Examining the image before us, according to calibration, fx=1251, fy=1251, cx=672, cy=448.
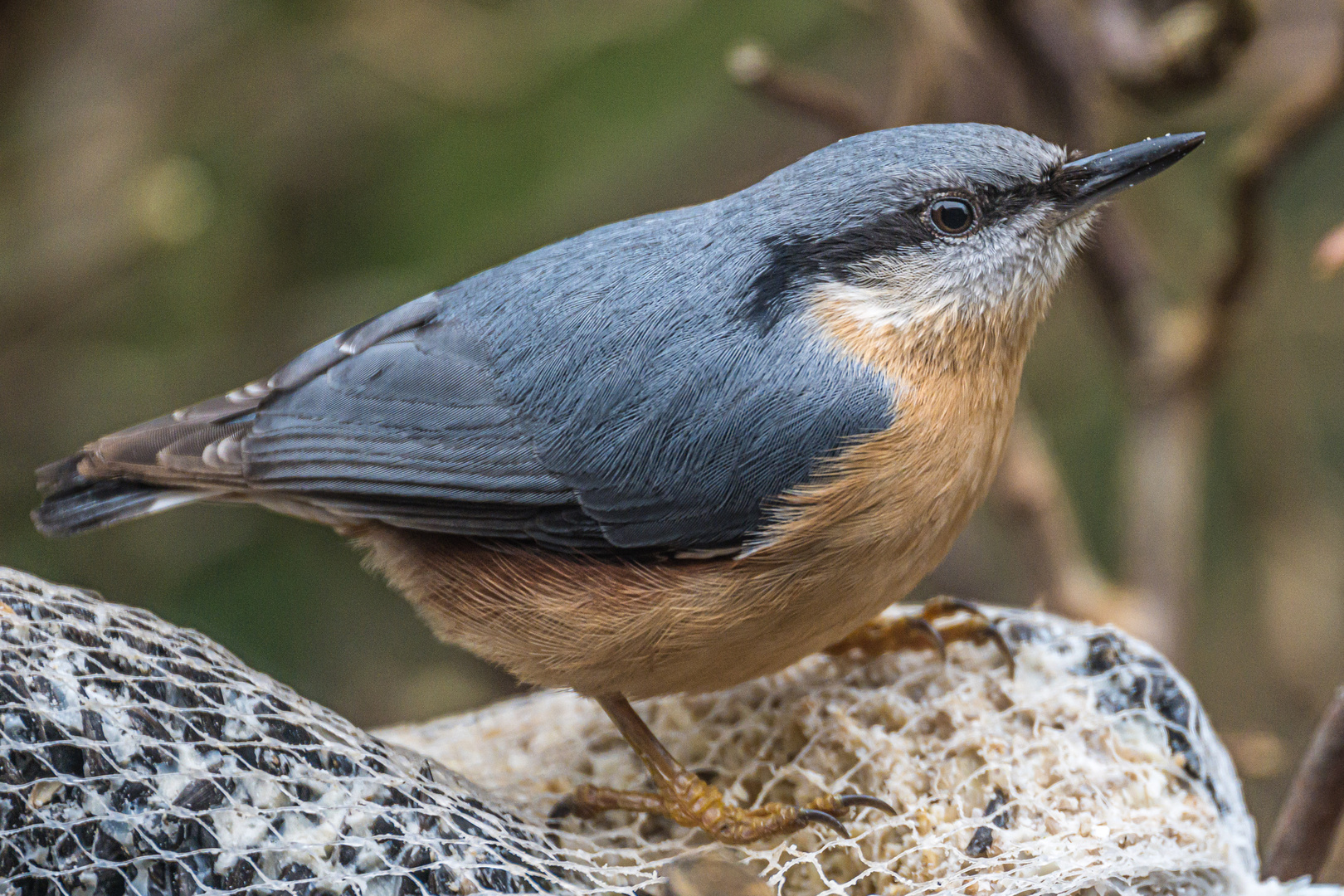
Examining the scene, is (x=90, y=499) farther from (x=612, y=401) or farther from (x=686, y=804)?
(x=686, y=804)

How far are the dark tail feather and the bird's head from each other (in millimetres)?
1081

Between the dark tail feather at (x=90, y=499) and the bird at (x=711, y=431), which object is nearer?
the bird at (x=711, y=431)

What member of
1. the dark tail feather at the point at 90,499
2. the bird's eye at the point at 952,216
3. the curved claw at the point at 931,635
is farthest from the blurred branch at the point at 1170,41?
the dark tail feather at the point at 90,499

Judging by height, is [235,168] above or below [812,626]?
above

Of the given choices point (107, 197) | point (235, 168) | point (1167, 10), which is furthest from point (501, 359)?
point (235, 168)

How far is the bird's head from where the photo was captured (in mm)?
1950

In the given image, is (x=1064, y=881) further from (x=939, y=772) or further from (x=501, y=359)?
(x=501, y=359)

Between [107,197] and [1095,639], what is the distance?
2.90 meters

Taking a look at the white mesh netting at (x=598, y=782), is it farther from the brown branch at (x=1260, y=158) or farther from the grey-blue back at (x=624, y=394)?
the brown branch at (x=1260, y=158)

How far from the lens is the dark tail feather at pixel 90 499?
2156 millimetres

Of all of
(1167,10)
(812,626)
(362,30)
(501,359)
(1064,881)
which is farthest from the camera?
(362,30)

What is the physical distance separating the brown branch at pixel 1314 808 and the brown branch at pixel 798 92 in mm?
1468

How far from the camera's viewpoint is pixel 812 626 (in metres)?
1.87

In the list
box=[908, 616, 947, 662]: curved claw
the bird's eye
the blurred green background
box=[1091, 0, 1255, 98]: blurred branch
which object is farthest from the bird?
the blurred green background
